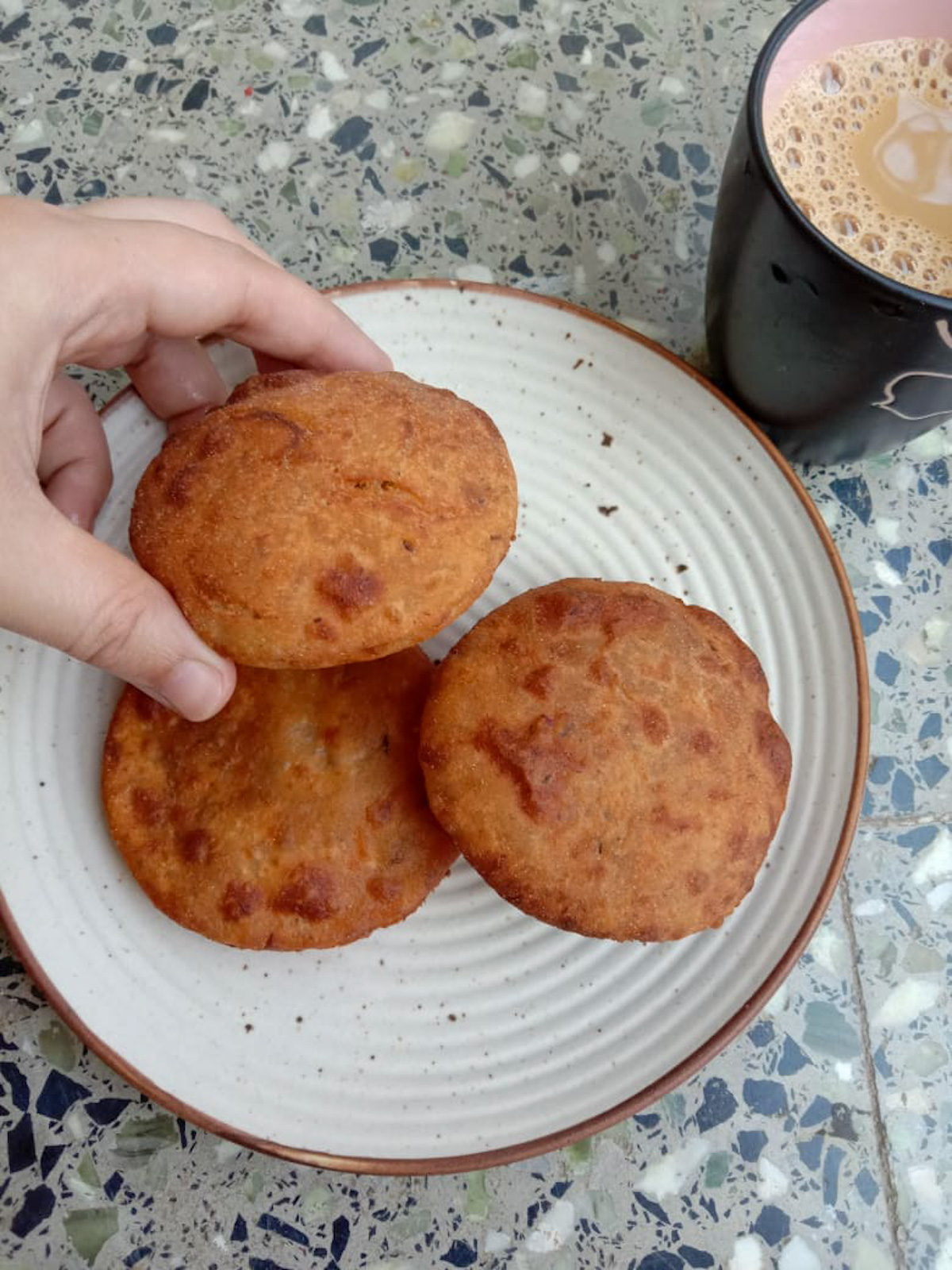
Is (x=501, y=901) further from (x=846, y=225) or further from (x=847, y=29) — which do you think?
(x=847, y=29)

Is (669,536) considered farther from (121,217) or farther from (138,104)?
(138,104)

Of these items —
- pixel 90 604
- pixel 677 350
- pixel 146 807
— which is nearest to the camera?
pixel 90 604

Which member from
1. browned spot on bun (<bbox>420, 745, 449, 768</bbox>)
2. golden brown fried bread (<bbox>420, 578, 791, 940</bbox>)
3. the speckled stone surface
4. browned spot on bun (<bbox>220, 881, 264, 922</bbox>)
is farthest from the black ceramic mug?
browned spot on bun (<bbox>220, 881, 264, 922</bbox>)

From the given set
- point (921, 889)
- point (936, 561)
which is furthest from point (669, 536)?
point (921, 889)

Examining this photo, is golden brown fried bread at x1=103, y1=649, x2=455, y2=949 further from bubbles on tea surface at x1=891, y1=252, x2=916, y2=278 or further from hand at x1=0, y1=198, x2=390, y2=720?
bubbles on tea surface at x1=891, y1=252, x2=916, y2=278

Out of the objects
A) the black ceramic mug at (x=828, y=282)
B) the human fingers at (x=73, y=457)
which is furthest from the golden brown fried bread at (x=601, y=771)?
the human fingers at (x=73, y=457)

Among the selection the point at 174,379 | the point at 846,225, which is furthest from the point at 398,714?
the point at 846,225

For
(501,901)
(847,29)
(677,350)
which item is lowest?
(501,901)
